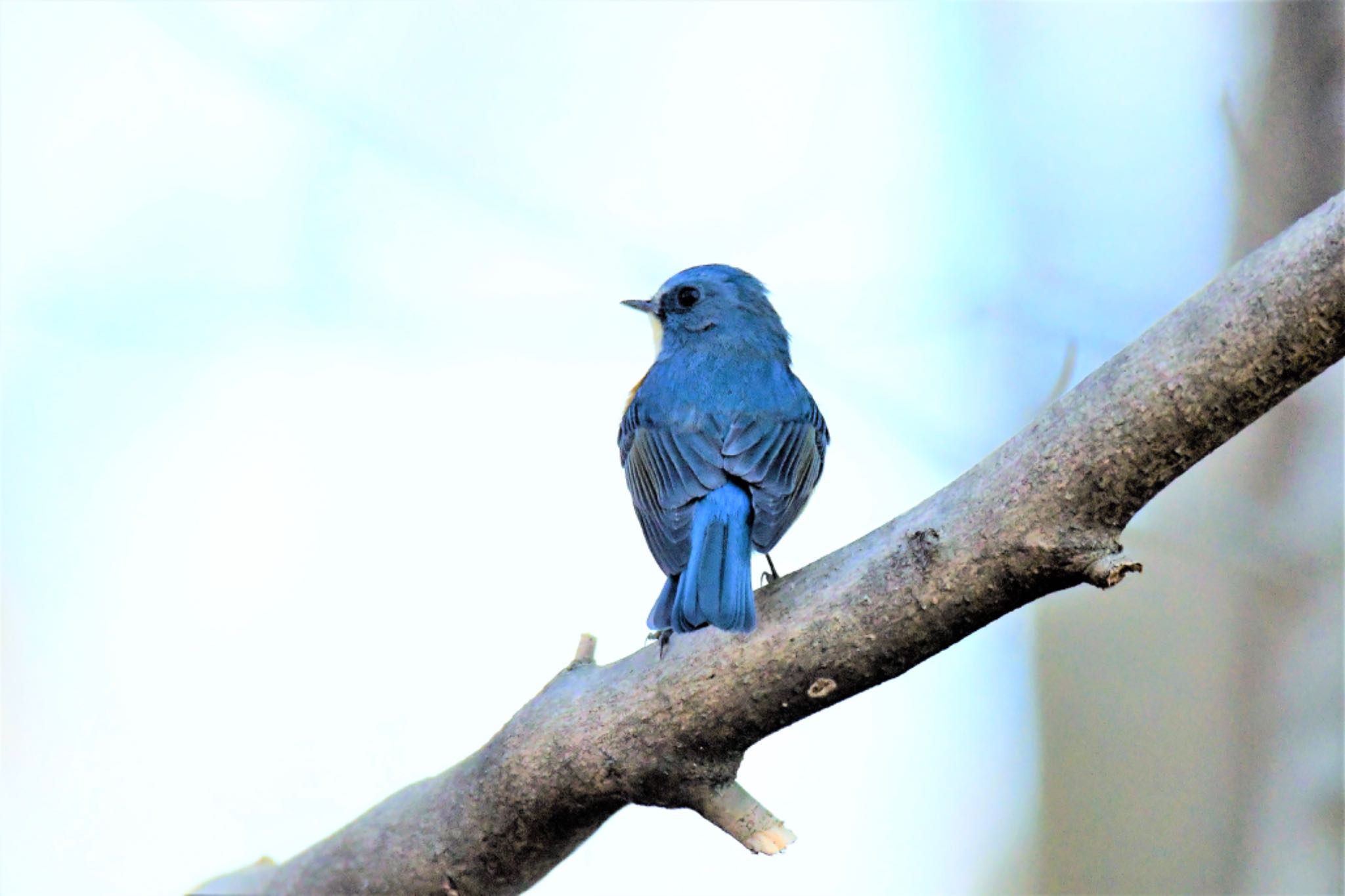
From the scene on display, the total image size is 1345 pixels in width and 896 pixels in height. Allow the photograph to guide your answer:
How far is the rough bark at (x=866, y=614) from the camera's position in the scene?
210 cm

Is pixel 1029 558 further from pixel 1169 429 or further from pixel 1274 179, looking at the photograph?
pixel 1274 179

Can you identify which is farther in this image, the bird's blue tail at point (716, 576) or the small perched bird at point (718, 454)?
the small perched bird at point (718, 454)

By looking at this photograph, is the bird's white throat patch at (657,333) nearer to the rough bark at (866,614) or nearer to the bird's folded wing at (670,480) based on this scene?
the bird's folded wing at (670,480)

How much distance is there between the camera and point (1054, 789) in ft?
15.7

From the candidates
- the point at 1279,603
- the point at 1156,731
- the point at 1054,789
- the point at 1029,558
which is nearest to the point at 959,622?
the point at 1029,558

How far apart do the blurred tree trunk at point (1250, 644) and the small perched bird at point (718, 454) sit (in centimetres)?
168

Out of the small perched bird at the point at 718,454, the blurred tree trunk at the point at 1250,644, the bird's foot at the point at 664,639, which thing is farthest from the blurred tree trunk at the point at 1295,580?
the bird's foot at the point at 664,639

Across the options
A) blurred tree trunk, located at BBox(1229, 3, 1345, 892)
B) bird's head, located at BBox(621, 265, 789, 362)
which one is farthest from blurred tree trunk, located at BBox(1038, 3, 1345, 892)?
bird's head, located at BBox(621, 265, 789, 362)

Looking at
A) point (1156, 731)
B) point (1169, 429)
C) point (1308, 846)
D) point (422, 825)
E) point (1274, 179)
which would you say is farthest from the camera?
point (1156, 731)

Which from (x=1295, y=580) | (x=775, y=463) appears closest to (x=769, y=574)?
(x=775, y=463)

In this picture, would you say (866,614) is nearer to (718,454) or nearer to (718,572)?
(718,572)

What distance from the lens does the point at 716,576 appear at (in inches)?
105

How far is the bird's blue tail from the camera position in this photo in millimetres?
2453

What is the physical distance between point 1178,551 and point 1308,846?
105 cm
